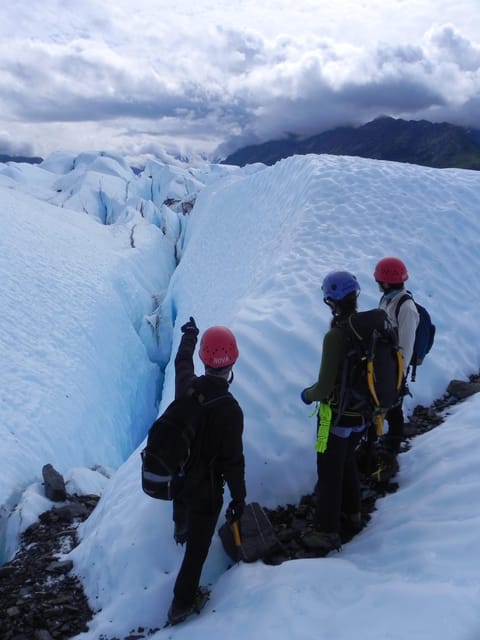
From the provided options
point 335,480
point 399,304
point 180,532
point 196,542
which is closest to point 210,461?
point 196,542

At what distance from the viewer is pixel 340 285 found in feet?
10.5

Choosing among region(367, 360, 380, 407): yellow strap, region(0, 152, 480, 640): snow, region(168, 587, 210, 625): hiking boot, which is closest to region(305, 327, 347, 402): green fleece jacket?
region(367, 360, 380, 407): yellow strap

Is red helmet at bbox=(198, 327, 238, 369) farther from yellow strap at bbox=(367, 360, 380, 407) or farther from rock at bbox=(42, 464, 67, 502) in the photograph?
rock at bbox=(42, 464, 67, 502)

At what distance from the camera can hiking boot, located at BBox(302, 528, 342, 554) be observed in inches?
141

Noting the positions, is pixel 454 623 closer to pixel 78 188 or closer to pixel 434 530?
pixel 434 530

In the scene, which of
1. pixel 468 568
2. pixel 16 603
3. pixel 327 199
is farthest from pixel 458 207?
pixel 16 603

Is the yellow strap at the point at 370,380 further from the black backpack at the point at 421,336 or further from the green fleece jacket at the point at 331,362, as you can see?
the black backpack at the point at 421,336

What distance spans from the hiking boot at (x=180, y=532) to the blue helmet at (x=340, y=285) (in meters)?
2.12

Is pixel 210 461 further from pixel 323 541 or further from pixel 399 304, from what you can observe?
Answer: pixel 399 304

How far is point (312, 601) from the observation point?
2.98m

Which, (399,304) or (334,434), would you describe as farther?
(399,304)

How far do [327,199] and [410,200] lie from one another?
1.70 meters

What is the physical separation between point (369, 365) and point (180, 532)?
200 centimetres

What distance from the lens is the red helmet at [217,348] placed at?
10.0 ft
